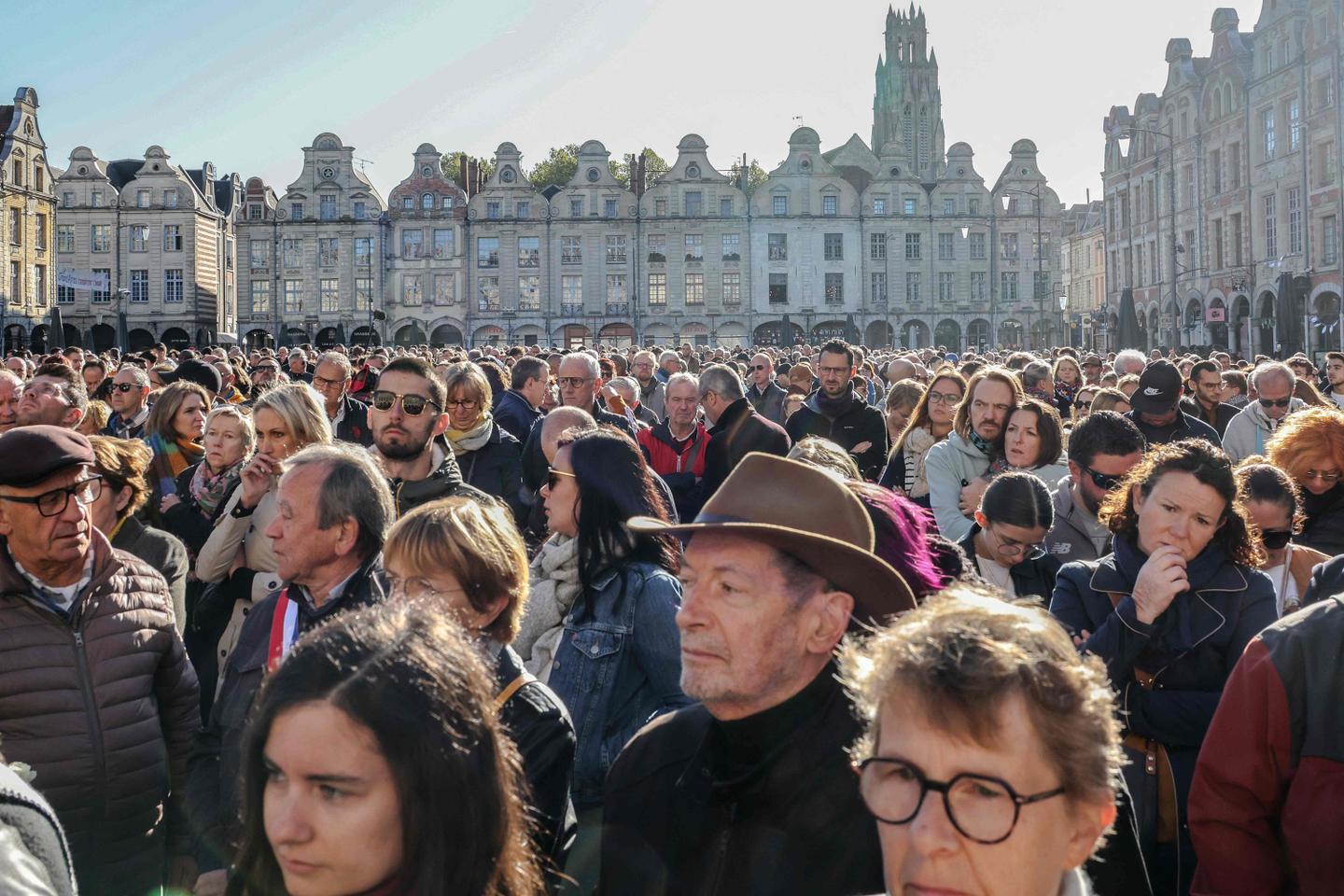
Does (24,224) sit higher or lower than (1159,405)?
higher

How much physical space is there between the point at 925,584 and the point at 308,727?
188 cm

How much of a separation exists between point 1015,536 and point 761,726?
8.58 ft

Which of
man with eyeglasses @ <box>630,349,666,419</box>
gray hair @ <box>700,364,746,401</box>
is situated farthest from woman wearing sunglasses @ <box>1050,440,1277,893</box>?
man with eyeglasses @ <box>630,349,666,419</box>

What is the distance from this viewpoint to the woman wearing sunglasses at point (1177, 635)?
373 cm

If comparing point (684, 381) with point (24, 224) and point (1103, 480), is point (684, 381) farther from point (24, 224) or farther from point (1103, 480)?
point (24, 224)

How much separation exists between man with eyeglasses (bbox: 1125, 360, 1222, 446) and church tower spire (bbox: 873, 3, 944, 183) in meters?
96.4

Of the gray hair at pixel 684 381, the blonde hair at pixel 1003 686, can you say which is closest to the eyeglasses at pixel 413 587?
the blonde hair at pixel 1003 686

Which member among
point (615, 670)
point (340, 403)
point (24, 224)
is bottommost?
point (615, 670)

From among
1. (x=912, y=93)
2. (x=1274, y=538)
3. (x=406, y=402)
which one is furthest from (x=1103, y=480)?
(x=912, y=93)

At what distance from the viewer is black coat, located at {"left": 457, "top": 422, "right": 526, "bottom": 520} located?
7039 mm

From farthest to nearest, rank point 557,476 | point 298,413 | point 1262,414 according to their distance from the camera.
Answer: point 1262,414, point 298,413, point 557,476

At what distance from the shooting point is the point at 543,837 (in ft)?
9.80

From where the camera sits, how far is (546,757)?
2990 mm

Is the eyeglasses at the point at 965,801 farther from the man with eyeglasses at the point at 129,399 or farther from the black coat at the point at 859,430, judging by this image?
the man with eyeglasses at the point at 129,399
